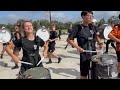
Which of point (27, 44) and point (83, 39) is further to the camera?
point (83, 39)

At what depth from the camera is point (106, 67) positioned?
352 centimetres

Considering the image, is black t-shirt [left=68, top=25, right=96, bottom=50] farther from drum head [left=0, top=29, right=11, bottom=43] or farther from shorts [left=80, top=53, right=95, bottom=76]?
drum head [left=0, top=29, right=11, bottom=43]

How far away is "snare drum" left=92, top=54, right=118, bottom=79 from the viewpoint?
11.4 feet

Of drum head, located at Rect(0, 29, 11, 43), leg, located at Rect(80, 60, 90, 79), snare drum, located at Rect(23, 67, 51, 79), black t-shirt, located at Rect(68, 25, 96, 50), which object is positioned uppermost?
black t-shirt, located at Rect(68, 25, 96, 50)

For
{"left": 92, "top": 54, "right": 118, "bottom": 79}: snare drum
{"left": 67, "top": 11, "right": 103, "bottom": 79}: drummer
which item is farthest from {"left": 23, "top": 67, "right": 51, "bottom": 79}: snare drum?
{"left": 67, "top": 11, "right": 103, "bottom": 79}: drummer

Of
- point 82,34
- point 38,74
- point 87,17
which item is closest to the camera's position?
point 38,74

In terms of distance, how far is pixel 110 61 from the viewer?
11.7 ft

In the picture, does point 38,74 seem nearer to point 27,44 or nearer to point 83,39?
point 27,44

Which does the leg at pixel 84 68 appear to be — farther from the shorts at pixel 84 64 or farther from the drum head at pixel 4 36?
the drum head at pixel 4 36

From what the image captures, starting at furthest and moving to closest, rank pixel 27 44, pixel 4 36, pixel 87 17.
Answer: pixel 4 36 < pixel 87 17 < pixel 27 44

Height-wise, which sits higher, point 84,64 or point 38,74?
point 38,74

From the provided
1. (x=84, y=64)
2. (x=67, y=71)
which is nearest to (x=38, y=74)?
(x=84, y=64)
